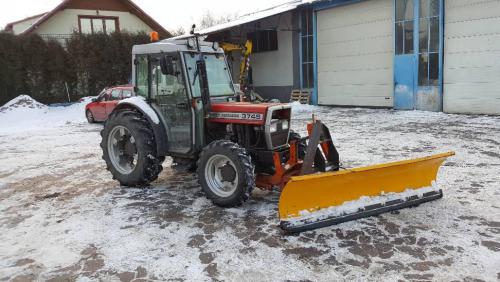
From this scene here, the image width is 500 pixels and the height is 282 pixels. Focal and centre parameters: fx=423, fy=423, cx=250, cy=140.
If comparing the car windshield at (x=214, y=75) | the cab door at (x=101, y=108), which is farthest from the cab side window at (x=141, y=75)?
the cab door at (x=101, y=108)

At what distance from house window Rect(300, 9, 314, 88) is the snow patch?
13.3 m

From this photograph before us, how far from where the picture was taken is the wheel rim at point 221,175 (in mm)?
4910

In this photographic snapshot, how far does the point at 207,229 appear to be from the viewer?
446cm

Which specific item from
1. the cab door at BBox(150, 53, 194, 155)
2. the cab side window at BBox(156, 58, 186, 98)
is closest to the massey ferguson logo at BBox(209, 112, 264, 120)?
the cab door at BBox(150, 53, 194, 155)

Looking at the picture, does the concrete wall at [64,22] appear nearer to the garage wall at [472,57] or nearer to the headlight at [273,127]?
the garage wall at [472,57]

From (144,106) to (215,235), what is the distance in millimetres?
2438

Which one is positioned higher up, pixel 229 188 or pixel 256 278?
pixel 229 188

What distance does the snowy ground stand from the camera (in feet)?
11.6

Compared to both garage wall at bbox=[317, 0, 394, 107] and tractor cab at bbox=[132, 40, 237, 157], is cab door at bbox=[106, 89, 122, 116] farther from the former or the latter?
tractor cab at bbox=[132, 40, 237, 157]

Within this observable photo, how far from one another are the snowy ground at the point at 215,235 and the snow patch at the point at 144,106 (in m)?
1.03

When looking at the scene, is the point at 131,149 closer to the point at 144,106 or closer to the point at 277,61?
the point at 144,106

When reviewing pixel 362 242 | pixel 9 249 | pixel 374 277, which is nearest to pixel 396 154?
pixel 362 242

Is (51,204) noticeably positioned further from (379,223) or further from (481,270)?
(481,270)

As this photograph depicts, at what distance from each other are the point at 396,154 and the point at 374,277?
4813 millimetres
